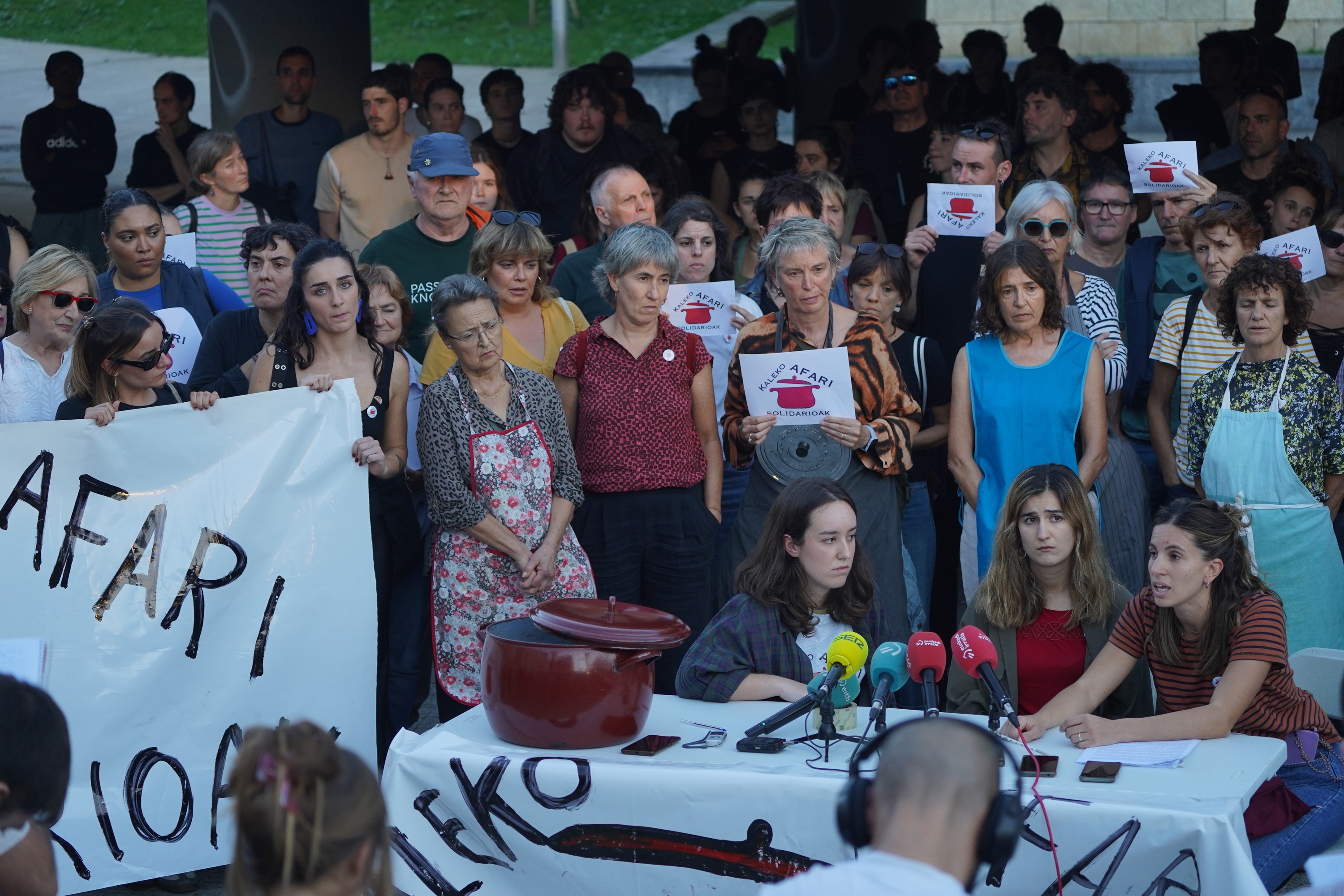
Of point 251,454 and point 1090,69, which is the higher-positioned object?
point 1090,69

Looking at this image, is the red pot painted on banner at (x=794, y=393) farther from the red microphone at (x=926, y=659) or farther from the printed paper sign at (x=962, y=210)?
the red microphone at (x=926, y=659)

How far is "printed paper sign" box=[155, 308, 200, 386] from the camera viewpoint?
5484mm

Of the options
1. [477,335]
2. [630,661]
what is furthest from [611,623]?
[477,335]

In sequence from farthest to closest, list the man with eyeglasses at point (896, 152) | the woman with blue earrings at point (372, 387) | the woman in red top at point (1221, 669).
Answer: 1. the man with eyeglasses at point (896, 152)
2. the woman with blue earrings at point (372, 387)
3. the woman in red top at point (1221, 669)

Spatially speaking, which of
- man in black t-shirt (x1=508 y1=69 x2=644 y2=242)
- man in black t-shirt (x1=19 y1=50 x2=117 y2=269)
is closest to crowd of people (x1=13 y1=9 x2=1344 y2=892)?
man in black t-shirt (x1=508 y1=69 x2=644 y2=242)

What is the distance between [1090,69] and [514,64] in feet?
48.3

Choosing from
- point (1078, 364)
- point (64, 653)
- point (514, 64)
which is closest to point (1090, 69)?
point (1078, 364)

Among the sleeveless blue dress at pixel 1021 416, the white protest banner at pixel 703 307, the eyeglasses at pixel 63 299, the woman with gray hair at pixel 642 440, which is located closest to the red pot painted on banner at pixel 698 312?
the white protest banner at pixel 703 307

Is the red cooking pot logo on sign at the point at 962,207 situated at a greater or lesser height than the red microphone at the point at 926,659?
greater

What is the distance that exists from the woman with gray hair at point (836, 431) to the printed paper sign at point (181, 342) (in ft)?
6.80

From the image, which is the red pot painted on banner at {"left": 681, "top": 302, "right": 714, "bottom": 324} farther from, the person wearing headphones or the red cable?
the person wearing headphones

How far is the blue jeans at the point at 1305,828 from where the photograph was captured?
151 inches

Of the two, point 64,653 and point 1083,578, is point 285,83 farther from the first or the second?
point 1083,578

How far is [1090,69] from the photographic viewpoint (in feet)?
29.1
